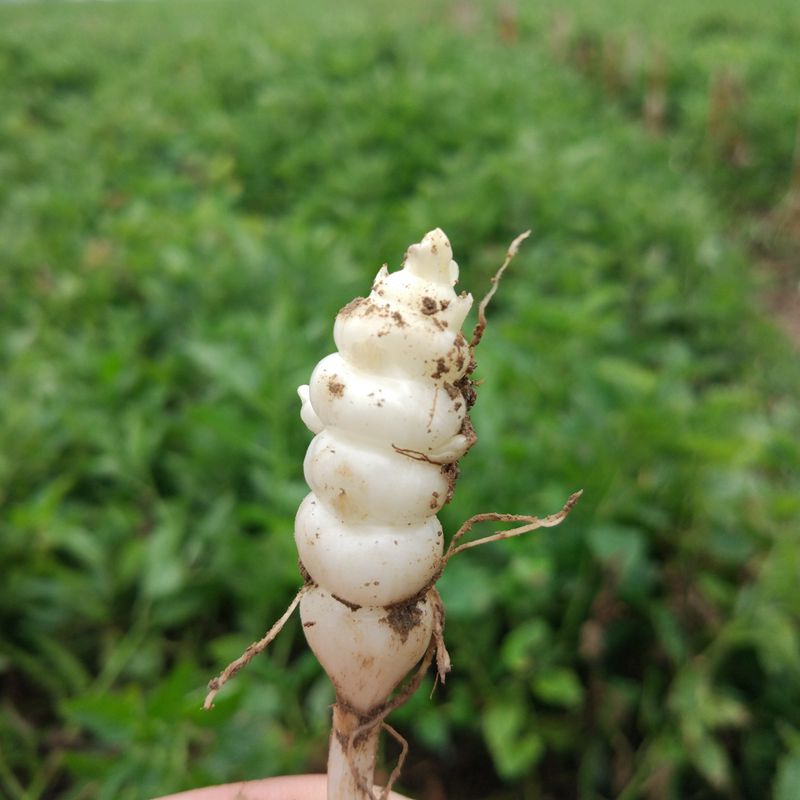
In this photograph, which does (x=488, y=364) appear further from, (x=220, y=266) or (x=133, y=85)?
(x=133, y=85)

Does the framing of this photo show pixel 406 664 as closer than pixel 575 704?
Yes

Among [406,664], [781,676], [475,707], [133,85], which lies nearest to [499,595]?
[475,707]

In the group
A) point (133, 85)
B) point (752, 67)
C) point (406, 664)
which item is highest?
point (406, 664)

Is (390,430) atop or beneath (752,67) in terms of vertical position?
atop

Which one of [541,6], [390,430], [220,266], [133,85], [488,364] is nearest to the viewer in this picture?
[390,430]

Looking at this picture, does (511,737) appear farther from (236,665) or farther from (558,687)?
(236,665)

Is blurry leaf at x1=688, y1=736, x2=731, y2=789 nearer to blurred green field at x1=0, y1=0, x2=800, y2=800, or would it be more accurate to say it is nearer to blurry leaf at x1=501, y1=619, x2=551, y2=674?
blurred green field at x1=0, y1=0, x2=800, y2=800

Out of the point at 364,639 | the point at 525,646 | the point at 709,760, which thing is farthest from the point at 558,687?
the point at 364,639
